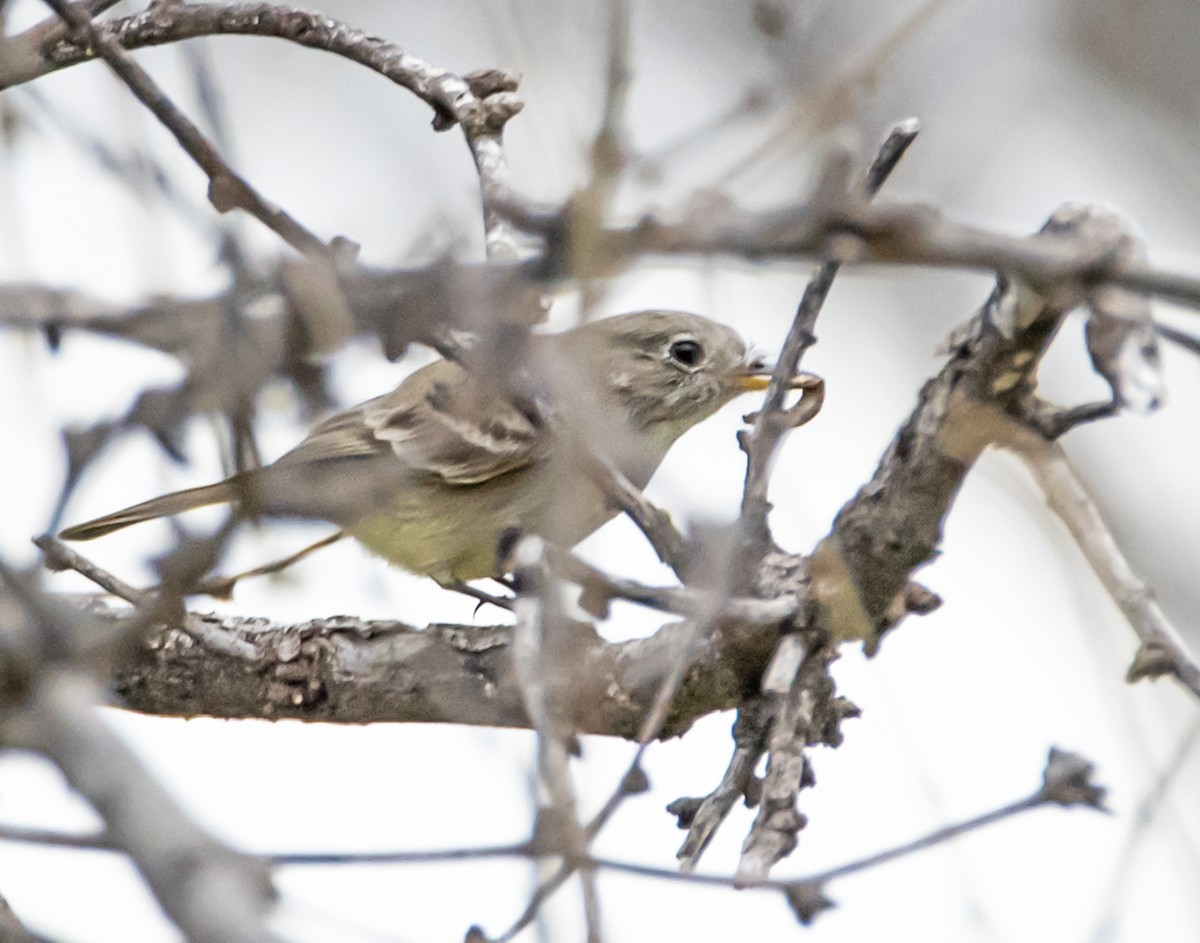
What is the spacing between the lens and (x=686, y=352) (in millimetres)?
5332

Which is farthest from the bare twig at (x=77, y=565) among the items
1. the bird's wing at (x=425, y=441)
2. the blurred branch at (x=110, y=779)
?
the bird's wing at (x=425, y=441)

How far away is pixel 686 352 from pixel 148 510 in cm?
211

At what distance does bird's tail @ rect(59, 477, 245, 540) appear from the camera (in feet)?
15.3

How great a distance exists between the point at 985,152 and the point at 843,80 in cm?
330

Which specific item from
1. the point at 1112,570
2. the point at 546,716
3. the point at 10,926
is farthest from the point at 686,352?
the point at 546,716

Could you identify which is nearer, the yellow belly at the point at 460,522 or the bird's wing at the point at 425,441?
the bird's wing at the point at 425,441

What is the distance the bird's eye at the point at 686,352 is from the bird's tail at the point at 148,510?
1828 millimetres

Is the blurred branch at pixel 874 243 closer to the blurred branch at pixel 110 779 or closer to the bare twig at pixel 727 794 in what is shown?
the blurred branch at pixel 110 779

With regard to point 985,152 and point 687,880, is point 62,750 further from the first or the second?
point 985,152

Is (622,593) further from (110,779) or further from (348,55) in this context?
(348,55)

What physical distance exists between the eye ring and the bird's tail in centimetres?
183

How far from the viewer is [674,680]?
6.23 feet

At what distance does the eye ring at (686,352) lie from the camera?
5305mm

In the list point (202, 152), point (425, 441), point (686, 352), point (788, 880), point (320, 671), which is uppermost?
point (686, 352)
